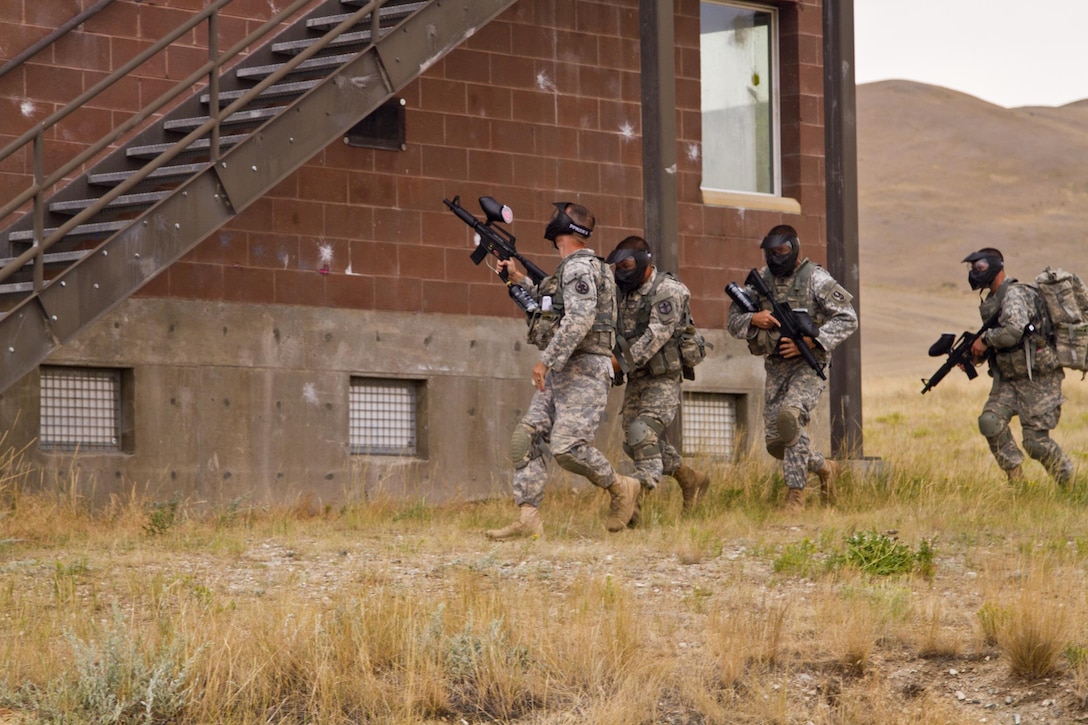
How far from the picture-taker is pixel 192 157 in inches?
465

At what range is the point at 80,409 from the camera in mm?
11703

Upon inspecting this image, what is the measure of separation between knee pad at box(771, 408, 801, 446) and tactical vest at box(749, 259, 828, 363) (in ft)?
1.44

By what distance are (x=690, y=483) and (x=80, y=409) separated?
435 cm

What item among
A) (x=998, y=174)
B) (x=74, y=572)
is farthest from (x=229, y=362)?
(x=998, y=174)

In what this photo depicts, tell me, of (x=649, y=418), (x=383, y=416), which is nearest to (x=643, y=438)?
(x=649, y=418)

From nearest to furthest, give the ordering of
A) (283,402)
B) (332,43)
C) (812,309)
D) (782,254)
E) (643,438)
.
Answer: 1. (643,438)
2. (782,254)
3. (812,309)
4. (332,43)
5. (283,402)

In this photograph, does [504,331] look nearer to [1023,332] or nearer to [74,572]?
[1023,332]

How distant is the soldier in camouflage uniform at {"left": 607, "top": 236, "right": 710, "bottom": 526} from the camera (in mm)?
10625

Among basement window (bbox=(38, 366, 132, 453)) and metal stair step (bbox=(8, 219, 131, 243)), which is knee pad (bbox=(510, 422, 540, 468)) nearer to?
metal stair step (bbox=(8, 219, 131, 243))

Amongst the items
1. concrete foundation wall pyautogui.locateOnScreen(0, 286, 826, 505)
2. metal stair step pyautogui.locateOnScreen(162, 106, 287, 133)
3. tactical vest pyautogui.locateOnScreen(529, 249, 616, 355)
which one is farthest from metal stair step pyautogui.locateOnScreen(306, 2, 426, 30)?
tactical vest pyautogui.locateOnScreen(529, 249, 616, 355)

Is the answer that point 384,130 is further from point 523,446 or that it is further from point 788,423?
point 788,423

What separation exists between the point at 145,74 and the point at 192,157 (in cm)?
78

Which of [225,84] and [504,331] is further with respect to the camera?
[504,331]

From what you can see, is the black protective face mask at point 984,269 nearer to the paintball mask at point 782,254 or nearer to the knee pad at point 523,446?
the paintball mask at point 782,254
